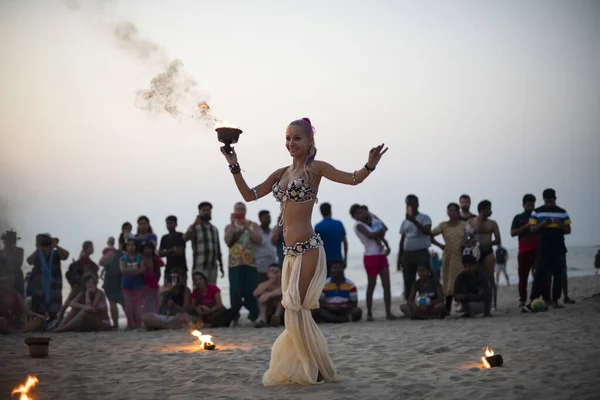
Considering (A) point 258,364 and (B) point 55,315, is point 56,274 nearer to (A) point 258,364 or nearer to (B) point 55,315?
(B) point 55,315

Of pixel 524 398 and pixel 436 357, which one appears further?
pixel 436 357

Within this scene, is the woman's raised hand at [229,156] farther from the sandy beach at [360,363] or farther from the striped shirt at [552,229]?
the striped shirt at [552,229]

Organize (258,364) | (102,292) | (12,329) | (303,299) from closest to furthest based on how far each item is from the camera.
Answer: (303,299) < (258,364) < (12,329) < (102,292)

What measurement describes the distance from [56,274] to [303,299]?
8170 millimetres

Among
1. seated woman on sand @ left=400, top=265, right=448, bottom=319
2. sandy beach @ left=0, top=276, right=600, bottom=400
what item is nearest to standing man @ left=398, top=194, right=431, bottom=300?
seated woman on sand @ left=400, top=265, right=448, bottom=319

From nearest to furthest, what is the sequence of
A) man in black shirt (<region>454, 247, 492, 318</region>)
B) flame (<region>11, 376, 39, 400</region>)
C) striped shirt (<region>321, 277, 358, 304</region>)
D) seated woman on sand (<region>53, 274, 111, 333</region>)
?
flame (<region>11, 376, 39, 400</region>), man in black shirt (<region>454, 247, 492, 318</region>), seated woman on sand (<region>53, 274, 111, 333</region>), striped shirt (<region>321, 277, 358, 304</region>)

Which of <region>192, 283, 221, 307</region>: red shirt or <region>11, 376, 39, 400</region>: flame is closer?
<region>11, 376, 39, 400</region>: flame

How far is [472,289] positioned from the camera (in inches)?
505

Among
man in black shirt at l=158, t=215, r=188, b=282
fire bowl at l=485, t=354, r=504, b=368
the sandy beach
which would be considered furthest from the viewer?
man in black shirt at l=158, t=215, r=188, b=282

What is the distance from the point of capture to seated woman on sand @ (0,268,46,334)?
12.4m

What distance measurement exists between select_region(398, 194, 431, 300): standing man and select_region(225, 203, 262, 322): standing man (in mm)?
2686

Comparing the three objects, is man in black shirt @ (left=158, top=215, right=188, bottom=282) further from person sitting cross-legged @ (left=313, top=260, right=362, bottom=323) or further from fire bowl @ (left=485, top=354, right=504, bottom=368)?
fire bowl @ (left=485, top=354, right=504, bottom=368)

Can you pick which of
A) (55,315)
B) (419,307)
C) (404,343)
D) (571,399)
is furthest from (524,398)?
(55,315)

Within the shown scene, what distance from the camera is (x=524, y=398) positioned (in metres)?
5.51
